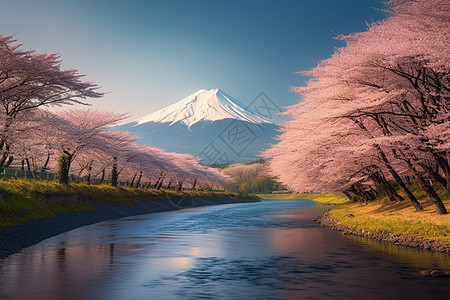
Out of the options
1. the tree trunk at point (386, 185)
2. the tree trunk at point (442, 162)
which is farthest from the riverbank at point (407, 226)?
the tree trunk at point (442, 162)

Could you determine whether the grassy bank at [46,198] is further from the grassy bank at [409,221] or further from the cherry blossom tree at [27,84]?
the grassy bank at [409,221]

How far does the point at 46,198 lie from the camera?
35.4 m

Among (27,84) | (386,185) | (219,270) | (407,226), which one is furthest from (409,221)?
(27,84)

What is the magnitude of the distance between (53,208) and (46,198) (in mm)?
1018

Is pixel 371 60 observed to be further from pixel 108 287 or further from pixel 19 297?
pixel 19 297

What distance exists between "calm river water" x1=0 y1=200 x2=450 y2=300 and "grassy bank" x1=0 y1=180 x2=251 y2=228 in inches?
170

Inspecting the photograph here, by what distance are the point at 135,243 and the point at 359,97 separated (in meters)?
14.8

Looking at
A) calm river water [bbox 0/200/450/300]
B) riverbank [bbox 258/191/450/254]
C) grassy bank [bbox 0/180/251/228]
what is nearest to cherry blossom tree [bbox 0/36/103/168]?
grassy bank [bbox 0/180/251/228]

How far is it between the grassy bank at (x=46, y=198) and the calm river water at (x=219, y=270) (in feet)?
14.1

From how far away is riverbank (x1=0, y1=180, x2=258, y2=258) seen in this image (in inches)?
950

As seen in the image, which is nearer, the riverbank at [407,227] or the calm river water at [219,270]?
the calm river water at [219,270]

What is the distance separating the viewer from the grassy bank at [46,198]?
2661cm

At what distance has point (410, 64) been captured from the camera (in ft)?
70.3

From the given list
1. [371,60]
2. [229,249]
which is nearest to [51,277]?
[229,249]
